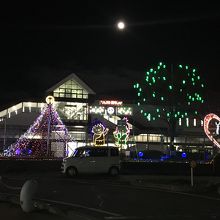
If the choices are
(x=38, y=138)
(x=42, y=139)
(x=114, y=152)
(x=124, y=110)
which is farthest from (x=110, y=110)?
(x=114, y=152)

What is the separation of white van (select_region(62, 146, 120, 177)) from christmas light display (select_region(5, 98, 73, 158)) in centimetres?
1126

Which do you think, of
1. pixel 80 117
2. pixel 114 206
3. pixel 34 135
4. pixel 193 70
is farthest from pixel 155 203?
pixel 80 117

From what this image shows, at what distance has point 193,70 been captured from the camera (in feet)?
144

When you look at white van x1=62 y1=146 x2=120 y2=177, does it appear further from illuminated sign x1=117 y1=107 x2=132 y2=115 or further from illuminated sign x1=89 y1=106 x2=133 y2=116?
illuminated sign x1=117 y1=107 x2=132 y2=115

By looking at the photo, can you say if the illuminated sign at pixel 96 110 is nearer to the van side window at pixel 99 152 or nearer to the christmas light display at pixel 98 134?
the christmas light display at pixel 98 134

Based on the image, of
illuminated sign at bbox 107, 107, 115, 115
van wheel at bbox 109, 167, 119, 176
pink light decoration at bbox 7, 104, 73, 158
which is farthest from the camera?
illuminated sign at bbox 107, 107, 115, 115

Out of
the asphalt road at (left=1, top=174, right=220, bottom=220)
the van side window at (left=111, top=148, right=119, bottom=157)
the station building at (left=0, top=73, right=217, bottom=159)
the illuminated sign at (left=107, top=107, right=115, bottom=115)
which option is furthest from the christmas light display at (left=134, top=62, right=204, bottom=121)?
the asphalt road at (left=1, top=174, right=220, bottom=220)

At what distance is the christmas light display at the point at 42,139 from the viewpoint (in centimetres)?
3744

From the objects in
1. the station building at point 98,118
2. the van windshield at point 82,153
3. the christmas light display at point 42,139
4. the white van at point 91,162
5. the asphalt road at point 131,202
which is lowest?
the asphalt road at point 131,202

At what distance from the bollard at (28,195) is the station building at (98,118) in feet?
154

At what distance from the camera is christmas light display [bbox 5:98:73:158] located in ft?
123

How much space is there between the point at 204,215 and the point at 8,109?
177ft

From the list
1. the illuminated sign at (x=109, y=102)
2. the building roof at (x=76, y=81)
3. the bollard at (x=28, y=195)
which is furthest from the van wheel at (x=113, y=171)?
the building roof at (x=76, y=81)

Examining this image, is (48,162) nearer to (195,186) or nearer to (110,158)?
(110,158)
